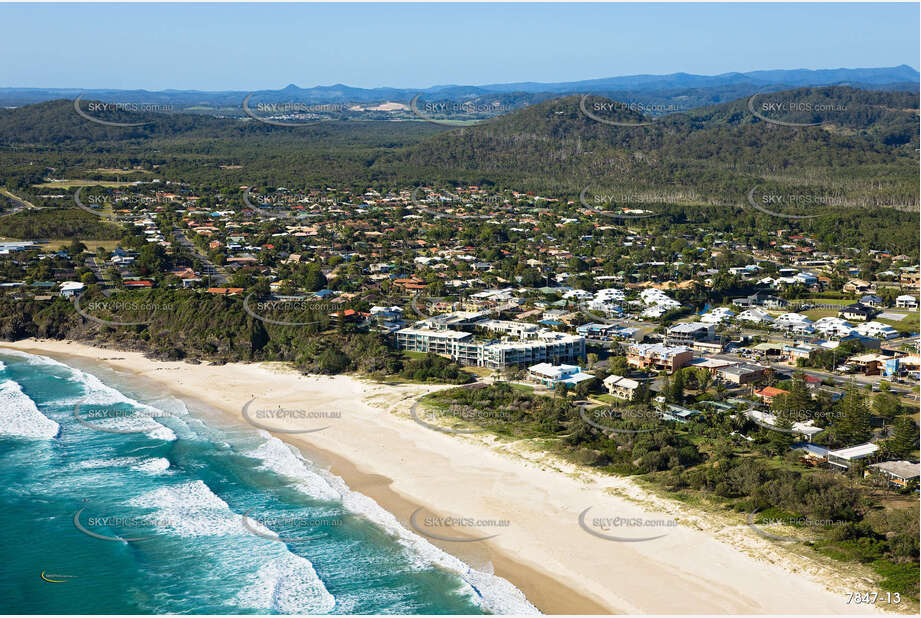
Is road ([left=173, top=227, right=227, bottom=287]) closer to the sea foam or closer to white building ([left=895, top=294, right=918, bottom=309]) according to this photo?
the sea foam

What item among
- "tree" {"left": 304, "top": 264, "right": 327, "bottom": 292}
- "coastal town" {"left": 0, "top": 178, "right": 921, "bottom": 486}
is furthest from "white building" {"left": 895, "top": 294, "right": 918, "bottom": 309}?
"tree" {"left": 304, "top": 264, "right": 327, "bottom": 292}

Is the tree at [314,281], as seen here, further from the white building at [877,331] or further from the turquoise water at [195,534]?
the white building at [877,331]

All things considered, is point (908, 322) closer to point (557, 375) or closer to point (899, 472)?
point (557, 375)

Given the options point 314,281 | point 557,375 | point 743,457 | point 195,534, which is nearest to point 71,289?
point 314,281

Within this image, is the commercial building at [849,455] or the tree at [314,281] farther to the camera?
the tree at [314,281]

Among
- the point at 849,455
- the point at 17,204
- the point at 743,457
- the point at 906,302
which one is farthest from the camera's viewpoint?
the point at 17,204

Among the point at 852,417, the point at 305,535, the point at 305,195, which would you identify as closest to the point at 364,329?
the point at 305,535

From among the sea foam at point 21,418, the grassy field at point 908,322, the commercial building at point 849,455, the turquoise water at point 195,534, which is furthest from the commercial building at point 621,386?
the sea foam at point 21,418
